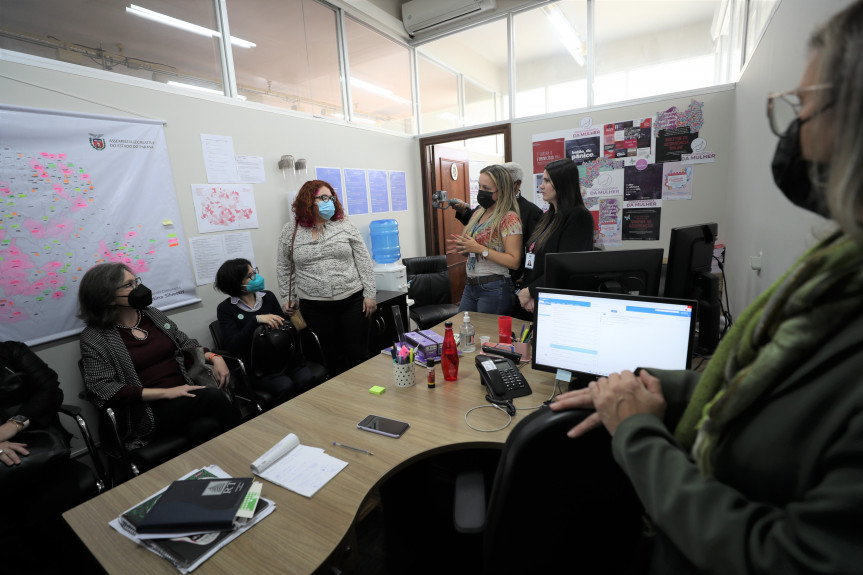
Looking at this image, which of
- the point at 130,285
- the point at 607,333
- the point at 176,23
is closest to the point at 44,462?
the point at 130,285

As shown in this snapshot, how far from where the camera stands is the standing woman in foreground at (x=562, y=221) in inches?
86.1

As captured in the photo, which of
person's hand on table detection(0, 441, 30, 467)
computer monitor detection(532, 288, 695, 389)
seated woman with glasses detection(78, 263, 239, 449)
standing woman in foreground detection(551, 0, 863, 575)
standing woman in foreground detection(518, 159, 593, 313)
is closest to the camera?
standing woman in foreground detection(551, 0, 863, 575)

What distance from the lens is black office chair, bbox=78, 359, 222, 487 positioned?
186 centimetres

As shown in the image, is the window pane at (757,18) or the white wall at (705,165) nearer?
the window pane at (757,18)

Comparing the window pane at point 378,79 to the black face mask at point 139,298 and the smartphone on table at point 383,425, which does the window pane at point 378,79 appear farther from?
the smartphone on table at point 383,425

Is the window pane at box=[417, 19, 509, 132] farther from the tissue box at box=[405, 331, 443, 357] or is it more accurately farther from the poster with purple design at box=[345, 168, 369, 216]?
the tissue box at box=[405, 331, 443, 357]

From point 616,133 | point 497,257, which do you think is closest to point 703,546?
point 497,257

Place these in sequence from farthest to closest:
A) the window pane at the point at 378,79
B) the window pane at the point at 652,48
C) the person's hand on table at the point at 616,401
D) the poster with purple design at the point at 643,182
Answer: the window pane at the point at 378,79
the poster with purple design at the point at 643,182
the window pane at the point at 652,48
the person's hand on table at the point at 616,401

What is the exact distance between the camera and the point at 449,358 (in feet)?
5.60

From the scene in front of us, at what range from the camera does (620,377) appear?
0.77 meters

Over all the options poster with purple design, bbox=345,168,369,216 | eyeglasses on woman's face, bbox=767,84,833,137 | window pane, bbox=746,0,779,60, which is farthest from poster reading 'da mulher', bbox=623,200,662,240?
eyeglasses on woman's face, bbox=767,84,833,137

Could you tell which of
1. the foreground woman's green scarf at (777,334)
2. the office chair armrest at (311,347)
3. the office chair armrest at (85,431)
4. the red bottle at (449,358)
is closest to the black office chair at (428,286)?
the office chair armrest at (311,347)

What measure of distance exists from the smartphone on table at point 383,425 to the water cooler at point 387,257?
96.2 inches

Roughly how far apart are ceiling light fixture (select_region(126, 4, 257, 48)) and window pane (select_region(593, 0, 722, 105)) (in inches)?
125
